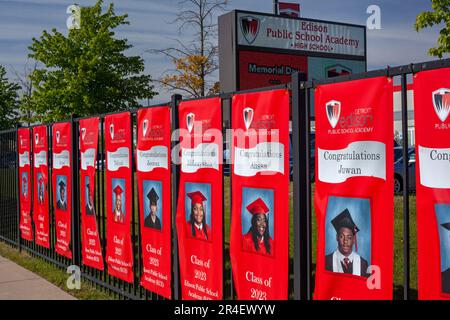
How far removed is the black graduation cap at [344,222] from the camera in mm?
3514

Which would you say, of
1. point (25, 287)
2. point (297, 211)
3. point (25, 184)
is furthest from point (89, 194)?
point (297, 211)

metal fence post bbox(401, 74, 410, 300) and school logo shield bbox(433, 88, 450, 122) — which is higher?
Result: school logo shield bbox(433, 88, 450, 122)

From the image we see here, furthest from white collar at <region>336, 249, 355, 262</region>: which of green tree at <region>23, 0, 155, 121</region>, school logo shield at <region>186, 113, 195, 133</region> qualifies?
green tree at <region>23, 0, 155, 121</region>

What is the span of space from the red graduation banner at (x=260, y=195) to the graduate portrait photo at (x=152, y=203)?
1237 mm

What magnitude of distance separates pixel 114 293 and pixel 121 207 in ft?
3.56

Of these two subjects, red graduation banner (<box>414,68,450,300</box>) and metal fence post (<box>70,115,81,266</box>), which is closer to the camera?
red graduation banner (<box>414,68,450,300</box>)

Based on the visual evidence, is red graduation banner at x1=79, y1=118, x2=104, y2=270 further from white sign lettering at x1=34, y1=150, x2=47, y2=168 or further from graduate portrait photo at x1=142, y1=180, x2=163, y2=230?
white sign lettering at x1=34, y1=150, x2=47, y2=168

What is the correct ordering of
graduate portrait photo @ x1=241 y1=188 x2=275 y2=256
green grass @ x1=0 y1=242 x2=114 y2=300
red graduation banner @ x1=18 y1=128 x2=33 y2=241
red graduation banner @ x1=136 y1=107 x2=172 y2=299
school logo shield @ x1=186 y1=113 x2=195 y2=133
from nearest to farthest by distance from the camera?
1. graduate portrait photo @ x1=241 y1=188 x2=275 y2=256
2. school logo shield @ x1=186 y1=113 x2=195 y2=133
3. red graduation banner @ x1=136 y1=107 x2=172 y2=299
4. green grass @ x1=0 y1=242 x2=114 y2=300
5. red graduation banner @ x1=18 y1=128 x2=33 y2=241

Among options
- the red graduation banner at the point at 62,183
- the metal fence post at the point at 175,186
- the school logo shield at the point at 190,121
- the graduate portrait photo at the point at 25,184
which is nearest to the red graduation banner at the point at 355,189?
the school logo shield at the point at 190,121

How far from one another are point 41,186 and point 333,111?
6.43 meters

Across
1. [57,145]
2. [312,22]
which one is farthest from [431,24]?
[57,145]

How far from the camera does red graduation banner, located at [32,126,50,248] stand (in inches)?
342

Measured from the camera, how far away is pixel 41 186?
8.95 meters
